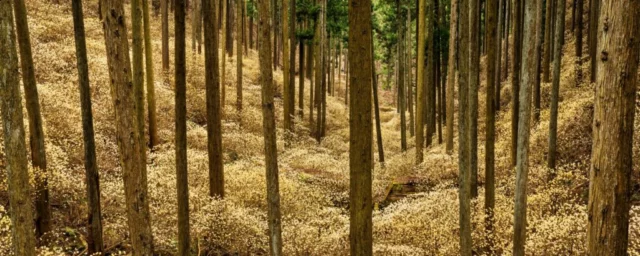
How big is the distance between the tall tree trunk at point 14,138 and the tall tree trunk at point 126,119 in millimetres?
856

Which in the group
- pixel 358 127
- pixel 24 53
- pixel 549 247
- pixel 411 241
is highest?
pixel 24 53

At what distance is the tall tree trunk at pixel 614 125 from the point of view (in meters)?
3.45

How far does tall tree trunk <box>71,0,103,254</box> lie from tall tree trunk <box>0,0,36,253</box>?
217 cm

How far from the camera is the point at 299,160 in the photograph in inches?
712

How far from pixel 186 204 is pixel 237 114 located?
16.3 m

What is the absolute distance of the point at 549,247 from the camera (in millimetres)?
7602

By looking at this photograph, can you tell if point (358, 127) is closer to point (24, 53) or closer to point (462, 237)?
point (462, 237)

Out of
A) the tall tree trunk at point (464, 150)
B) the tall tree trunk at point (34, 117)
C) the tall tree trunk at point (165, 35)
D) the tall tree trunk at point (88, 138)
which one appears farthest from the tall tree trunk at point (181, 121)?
the tall tree trunk at point (165, 35)

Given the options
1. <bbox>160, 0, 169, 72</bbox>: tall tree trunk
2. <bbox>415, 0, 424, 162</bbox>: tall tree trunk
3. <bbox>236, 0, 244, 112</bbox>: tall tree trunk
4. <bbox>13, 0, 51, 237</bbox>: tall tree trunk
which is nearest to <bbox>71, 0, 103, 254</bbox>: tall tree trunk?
<bbox>13, 0, 51, 237</bbox>: tall tree trunk

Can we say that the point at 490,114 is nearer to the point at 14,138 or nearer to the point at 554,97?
the point at 554,97

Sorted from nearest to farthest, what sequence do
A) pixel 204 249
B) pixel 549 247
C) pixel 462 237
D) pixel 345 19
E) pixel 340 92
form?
1. pixel 462 237
2. pixel 549 247
3. pixel 204 249
4. pixel 345 19
5. pixel 340 92

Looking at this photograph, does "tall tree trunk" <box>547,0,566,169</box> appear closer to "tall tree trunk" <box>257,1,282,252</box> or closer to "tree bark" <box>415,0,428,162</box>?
"tree bark" <box>415,0,428,162</box>

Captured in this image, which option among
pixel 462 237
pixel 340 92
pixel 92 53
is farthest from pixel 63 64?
pixel 340 92

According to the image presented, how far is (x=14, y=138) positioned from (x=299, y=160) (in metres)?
13.9
